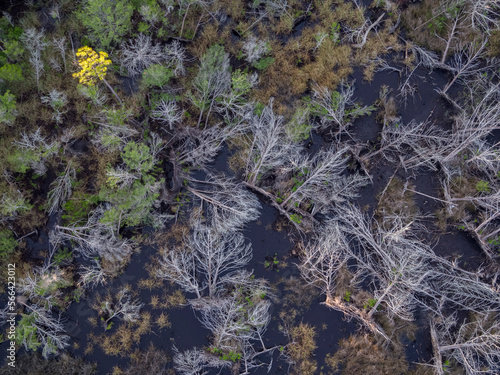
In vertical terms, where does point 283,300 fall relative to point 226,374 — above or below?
above

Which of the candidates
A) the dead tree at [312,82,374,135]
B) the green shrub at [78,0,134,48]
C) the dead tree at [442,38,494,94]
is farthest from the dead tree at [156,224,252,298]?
the dead tree at [442,38,494,94]

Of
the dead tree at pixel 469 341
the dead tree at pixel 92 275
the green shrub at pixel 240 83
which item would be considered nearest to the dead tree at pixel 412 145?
the green shrub at pixel 240 83

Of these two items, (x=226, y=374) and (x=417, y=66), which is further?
(x=417, y=66)

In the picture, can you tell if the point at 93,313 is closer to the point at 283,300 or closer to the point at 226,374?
the point at 226,374

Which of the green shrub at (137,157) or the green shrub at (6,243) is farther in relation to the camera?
the green shrub at (6,243)

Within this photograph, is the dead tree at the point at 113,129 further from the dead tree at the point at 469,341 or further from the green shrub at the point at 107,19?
the dead tree at the point at 469,341

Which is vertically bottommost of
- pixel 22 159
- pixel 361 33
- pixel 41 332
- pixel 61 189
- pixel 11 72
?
pixel 41 332

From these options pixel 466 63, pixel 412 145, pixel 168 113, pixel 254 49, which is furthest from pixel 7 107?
pixel 466 63

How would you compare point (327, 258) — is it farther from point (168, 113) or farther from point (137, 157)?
point (168, 113)

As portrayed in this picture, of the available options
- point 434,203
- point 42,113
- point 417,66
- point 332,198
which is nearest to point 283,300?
point 332,198
